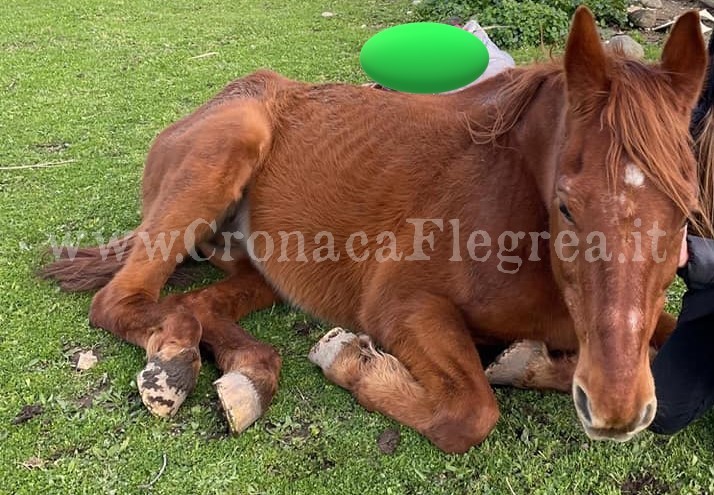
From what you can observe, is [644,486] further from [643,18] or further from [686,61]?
[643,18]

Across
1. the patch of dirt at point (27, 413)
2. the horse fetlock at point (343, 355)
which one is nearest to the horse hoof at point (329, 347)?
the horse fetlock at point (343, 355)

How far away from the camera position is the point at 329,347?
3.19 metres

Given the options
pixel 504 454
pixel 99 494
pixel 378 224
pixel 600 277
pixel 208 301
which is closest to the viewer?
pixel 600 277

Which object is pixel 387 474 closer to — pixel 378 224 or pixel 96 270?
pixel 378 224

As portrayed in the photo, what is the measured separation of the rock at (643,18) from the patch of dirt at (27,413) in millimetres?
8265

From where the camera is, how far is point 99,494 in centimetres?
251

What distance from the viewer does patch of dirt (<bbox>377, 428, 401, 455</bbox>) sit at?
2.76 m

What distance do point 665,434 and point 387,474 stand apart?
117 cm

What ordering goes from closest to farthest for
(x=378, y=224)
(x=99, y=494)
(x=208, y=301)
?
(x=99, y=494) < (x=378, y=224) < (x=208, y=301)

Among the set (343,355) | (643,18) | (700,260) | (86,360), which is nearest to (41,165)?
(86,360)

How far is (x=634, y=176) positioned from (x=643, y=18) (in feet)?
24.8

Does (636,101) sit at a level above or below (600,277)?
above

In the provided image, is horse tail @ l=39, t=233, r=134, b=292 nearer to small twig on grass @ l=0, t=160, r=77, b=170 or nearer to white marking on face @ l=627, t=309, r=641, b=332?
small twig on grass @ l=0, t=160, r=77, b=170

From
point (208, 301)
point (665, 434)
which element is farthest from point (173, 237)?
point (665, 434)
